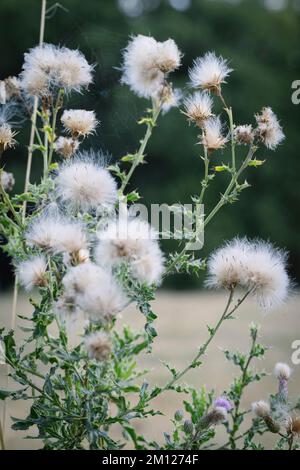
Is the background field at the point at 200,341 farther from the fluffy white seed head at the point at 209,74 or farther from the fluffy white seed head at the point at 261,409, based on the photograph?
the fluffy white seed head at the point at 209,74

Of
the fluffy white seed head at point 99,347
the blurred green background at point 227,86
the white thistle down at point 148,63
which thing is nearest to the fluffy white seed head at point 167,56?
the white thistle down at point 148,63

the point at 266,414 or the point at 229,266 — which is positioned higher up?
the point at 229,266

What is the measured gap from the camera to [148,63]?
1178mm

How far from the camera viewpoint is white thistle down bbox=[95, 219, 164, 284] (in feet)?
3.02

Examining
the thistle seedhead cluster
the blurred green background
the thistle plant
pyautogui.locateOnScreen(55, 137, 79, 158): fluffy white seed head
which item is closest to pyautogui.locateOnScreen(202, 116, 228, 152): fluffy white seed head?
the thistle plant

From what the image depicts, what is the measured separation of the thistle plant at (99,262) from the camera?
936mm

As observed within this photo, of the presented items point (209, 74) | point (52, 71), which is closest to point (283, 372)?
point (209, 74)

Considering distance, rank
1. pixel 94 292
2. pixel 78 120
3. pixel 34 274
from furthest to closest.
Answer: pixel 78 120 → pixel 34 274 → pixel 94 292

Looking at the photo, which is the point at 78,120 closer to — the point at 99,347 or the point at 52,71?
the point at 52,71

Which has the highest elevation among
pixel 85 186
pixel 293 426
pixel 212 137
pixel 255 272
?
pixel 212 137

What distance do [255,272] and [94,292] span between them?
28cm

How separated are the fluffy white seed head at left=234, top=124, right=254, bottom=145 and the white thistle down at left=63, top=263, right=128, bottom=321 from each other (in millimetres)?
382

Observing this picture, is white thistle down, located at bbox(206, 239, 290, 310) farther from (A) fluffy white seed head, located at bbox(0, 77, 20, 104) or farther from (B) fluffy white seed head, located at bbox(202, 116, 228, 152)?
(A) fluffy white seed head, located at bbox(0, 77, 20, 104)
